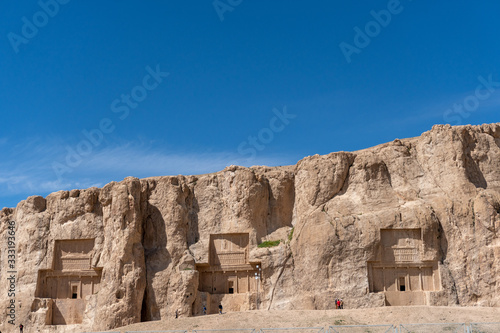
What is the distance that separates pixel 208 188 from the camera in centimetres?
4069

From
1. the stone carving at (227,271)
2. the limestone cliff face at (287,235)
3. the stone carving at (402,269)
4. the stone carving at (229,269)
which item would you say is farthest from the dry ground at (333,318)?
the stone carving at (229,269)

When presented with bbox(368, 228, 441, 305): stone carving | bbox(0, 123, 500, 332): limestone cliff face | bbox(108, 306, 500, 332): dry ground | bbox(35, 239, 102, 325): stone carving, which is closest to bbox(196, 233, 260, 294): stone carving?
bbox(0, 123, 500, 332): limestone cliff face

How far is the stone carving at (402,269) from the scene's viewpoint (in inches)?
1378

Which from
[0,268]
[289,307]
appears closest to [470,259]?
[289,307]

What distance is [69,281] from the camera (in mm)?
40000

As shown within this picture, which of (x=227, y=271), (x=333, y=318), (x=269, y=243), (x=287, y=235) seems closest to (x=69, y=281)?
(x=227, y=271)

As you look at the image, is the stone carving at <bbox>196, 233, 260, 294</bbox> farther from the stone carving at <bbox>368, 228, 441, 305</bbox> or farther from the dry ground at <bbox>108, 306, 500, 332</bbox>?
the stone carving at <bbox>368, 228, 441, 305</bbox>

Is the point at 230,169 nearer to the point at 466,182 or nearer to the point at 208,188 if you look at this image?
the point at 208,188

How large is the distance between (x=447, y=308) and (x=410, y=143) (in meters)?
11.8

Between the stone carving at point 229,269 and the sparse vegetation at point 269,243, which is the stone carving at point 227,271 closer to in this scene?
the stone carving at point 229,269

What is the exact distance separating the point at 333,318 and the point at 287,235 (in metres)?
8.69

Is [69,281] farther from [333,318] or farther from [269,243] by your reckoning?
[333,318]

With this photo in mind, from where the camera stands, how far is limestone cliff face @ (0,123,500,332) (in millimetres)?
34812

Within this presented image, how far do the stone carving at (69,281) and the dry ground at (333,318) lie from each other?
825cm
